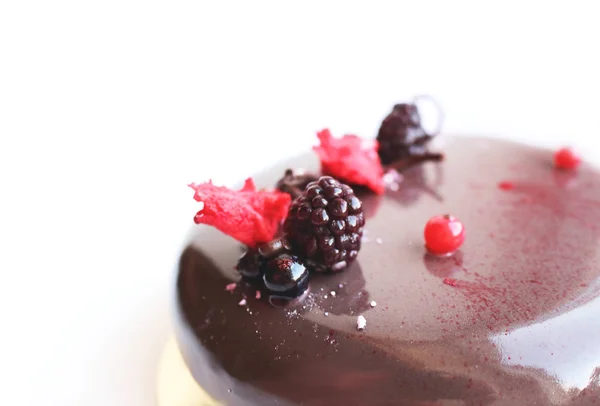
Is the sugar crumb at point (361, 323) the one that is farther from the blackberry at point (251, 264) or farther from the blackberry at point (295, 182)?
the blackberry at point (295, 182)

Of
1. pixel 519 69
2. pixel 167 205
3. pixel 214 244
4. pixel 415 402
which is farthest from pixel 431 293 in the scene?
pixel 519 69

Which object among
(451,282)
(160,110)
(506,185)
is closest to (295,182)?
(451,282)

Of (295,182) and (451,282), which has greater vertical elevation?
(295,182)

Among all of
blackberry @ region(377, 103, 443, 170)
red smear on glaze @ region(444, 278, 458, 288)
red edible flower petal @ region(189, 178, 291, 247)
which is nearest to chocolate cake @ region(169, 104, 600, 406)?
red smear on glaze @ region(444, 278, 458, 288)

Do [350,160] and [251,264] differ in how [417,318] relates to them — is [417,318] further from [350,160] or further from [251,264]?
[350,160]

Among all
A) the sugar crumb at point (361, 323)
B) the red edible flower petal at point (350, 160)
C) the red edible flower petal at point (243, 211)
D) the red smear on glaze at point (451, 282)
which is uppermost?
the red edible flower petal at point (243, 211)

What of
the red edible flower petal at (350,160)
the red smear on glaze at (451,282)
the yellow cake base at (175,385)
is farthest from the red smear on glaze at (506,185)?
the yellow cake base at (175,385)
